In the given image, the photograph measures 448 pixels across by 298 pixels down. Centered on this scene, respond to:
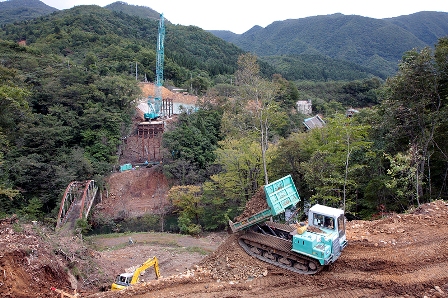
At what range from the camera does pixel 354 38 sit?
124 m

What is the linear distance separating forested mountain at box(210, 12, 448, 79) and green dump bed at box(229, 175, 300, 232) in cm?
9443

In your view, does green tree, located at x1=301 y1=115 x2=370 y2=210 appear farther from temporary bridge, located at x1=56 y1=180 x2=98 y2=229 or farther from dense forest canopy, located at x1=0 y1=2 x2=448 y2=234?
temporary bridge, located at x1=56 y1=180 x2=98 y2=229

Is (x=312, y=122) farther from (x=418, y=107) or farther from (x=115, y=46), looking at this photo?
(x=115, y=46)

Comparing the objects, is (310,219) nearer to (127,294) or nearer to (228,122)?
(127,294)

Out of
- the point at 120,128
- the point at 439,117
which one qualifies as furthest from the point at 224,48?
the point at 439,117

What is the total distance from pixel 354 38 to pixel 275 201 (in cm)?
13330

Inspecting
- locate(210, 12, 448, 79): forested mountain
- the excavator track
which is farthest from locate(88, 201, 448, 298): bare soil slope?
locate(210, 12, 448, 79): forested mountain

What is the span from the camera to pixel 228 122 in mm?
27344

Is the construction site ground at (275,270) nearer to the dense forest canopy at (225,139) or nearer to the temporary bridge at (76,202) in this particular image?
the dense forest canopy at (225,139)

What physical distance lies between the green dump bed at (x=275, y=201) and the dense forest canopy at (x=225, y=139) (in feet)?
16.4

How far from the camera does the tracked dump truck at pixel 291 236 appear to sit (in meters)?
8.06

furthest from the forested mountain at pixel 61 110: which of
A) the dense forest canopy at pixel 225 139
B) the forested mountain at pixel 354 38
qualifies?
the forested mountain at pixel 354 38

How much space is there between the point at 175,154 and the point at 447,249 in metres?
23.1

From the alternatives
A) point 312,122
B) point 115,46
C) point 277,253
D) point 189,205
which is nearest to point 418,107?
point 277,253
